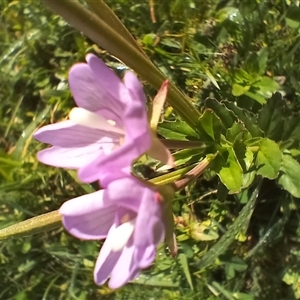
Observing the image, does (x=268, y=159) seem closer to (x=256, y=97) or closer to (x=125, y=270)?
(x=256, y=97)

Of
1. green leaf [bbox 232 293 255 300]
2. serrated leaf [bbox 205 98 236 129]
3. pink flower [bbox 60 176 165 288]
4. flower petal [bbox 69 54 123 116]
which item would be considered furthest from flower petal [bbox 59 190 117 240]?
green leaf [bbox 232 293 255 300]

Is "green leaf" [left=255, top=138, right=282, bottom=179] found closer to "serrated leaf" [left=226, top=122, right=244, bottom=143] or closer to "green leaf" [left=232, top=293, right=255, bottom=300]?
"serrated leaf" [left=226, top=122, right=244, bottom=143]

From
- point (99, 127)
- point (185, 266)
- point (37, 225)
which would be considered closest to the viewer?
point (99, 127)

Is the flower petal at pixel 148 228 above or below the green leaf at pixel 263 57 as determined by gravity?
above

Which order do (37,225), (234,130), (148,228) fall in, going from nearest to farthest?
(148,228) → (37,225) → (234,130)

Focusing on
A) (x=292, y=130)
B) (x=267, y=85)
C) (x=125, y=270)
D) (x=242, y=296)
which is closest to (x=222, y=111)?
(x=292, y=130)

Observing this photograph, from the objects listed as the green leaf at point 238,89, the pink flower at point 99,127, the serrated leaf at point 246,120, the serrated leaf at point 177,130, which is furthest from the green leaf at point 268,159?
the pink flower at point 99,127

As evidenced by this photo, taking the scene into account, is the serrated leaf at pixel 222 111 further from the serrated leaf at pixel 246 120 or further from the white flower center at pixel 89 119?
the white flower center at pixel 89 119
